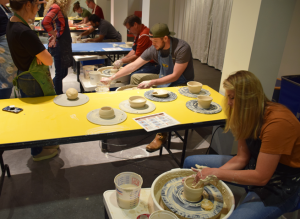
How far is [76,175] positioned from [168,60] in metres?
1.51

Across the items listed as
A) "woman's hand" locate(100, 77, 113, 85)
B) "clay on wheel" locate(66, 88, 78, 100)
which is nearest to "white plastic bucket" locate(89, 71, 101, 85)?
"woman's hand" locate(100, 77, 113, 85)

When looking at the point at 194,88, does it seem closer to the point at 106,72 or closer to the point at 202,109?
the point at 202,109

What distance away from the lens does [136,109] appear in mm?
1810

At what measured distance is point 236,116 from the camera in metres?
1.27

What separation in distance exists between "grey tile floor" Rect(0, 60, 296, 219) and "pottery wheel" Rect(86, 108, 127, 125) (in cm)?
71

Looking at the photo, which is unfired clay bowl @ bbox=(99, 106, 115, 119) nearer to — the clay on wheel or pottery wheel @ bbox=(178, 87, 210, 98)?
the clay on wheel

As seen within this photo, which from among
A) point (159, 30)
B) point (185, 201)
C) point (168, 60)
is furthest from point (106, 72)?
point (185, 201)

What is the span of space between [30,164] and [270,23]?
2.52m

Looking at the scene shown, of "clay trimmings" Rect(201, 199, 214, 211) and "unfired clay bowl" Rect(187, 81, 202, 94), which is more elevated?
"unfired clay bowl" Rect(187, 81, 202, 94)

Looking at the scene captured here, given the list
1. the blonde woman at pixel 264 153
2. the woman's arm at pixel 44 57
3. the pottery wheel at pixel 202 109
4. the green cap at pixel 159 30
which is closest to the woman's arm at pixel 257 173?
the blonde woman at pixel 264 153

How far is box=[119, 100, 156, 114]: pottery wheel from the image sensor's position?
5.82 ft

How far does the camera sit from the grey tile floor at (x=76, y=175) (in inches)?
70.4

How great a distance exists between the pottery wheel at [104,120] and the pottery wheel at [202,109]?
21.7 inches

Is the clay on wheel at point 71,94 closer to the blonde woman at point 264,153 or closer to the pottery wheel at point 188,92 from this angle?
the pottery wheel at point 188,92
